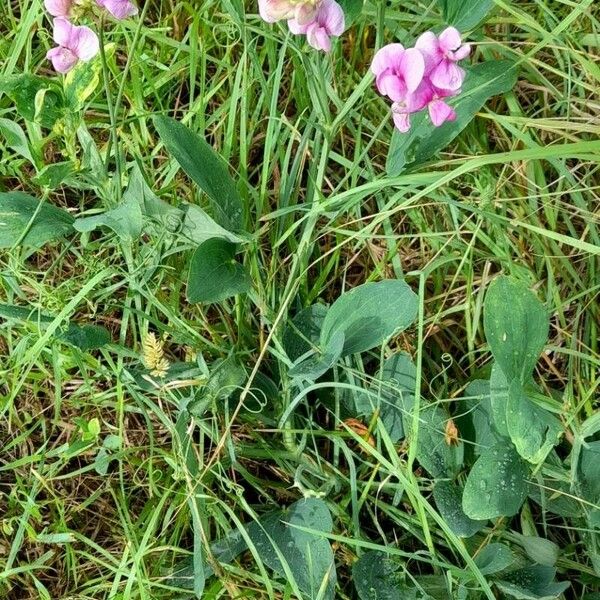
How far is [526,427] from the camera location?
0.87 meters

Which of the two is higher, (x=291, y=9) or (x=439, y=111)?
(x=291, y=9)

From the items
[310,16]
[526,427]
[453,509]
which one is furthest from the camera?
[453,509]

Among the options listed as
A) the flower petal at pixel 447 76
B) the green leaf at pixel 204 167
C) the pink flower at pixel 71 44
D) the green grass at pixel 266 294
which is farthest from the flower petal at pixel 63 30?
the flower petal at pixel 447 76

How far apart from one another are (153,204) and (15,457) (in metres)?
0.45

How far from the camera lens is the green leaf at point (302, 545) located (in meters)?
0.96

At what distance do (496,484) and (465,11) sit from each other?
21.1 inches

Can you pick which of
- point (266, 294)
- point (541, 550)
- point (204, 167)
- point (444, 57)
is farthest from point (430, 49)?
point (541, 550)

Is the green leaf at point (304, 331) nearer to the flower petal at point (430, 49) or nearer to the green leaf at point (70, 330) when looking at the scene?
the green leaf at point (70, 330)

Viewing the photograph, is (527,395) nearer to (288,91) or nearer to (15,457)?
(288,91)

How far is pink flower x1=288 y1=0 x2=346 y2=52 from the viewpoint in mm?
765

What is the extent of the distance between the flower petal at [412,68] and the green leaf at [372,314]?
25 centimetres

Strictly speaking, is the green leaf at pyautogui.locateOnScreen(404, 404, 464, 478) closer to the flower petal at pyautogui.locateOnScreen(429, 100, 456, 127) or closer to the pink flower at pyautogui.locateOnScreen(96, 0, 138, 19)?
the flower petal at pyautogui.locateOnScreen(429, 100, 456, 127)

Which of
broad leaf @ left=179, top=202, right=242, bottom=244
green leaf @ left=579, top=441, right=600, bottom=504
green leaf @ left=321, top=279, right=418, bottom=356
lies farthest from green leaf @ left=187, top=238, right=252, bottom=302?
green leaf @ left=579, top=441, right=600, bottom=504

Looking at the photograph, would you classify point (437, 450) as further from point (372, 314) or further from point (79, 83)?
point (79, 83)
